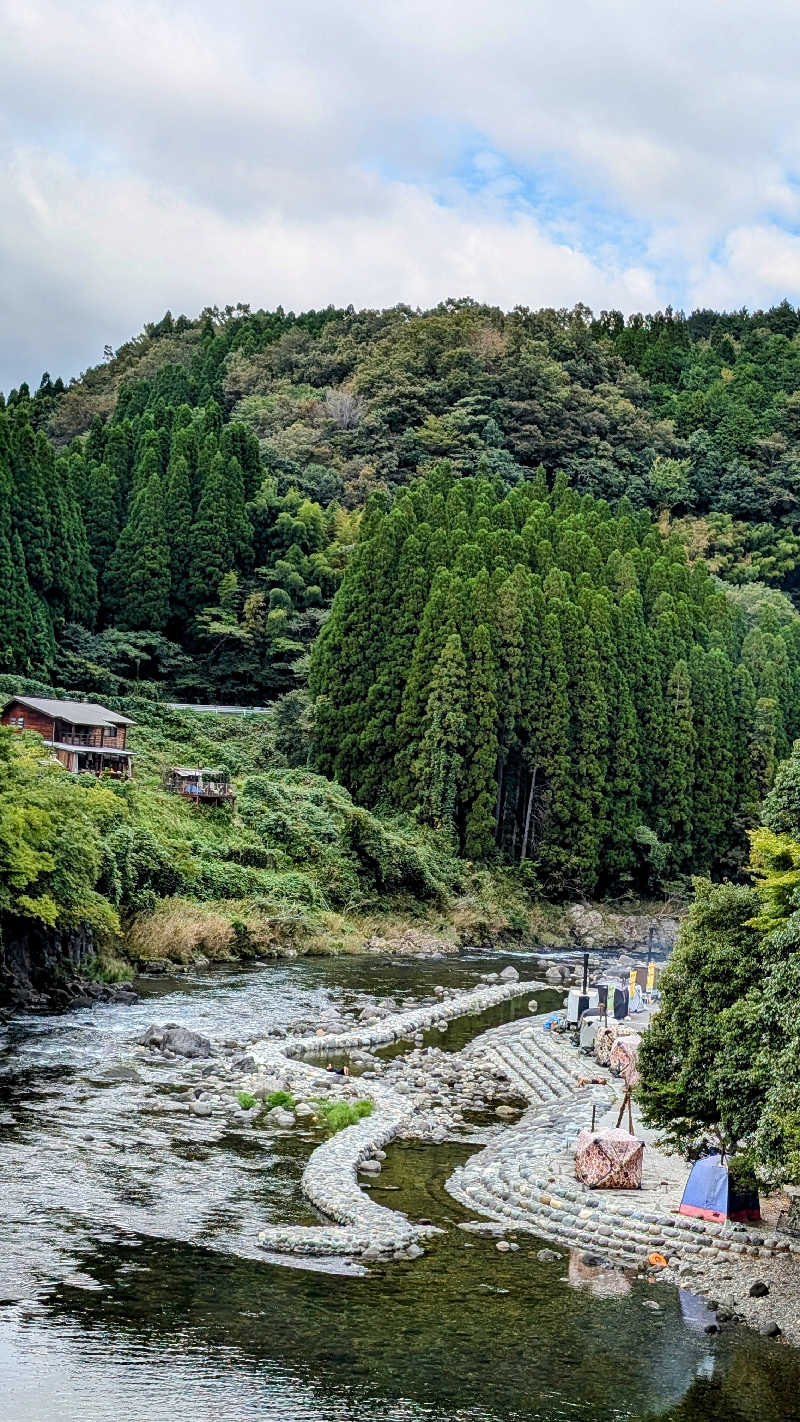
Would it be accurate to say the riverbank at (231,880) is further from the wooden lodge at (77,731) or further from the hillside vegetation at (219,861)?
the wooden lodge at (77,731)

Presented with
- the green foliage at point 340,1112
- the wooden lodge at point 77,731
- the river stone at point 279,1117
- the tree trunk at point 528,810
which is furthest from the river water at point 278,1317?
the tree trunk at point 528,810

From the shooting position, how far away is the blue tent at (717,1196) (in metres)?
14.9

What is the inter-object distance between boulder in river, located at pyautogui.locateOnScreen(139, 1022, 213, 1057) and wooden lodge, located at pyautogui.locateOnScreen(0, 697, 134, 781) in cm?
1808

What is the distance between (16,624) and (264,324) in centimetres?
6638

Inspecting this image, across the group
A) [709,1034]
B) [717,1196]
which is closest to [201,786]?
[717,1196]

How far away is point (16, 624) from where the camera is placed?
5041cm

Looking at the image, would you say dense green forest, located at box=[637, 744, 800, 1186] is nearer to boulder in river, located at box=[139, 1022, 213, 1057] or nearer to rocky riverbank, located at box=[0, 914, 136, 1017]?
boulder in river, located at box=[139, 1022, 213, 1057]

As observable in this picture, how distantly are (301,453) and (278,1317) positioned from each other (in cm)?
6782

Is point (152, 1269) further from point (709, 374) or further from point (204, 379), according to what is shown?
point (709, 374)

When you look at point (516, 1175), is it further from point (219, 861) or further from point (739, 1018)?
point (219, 861)

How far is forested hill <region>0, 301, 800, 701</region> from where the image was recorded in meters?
57.6

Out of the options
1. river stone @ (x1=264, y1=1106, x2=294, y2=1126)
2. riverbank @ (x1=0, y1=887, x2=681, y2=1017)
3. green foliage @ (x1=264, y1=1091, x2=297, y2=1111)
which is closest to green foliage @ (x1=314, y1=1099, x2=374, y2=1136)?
green foliage @ (x1=264, y1=1091, x2=297, y2=1111)

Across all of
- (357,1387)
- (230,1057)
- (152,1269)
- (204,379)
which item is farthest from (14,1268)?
(204,379)

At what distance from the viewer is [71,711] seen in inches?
1694
